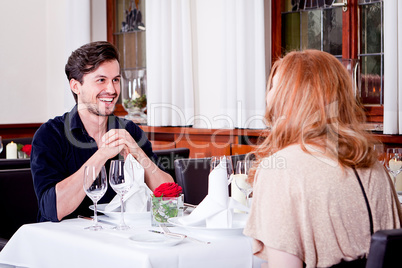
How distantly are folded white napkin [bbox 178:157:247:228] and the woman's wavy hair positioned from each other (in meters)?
0.43

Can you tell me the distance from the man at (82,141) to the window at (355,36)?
1688mm

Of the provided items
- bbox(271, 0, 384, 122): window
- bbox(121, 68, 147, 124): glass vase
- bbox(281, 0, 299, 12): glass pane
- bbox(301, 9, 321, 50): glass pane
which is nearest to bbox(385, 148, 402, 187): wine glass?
bbox(271, 0, 384, 122): window

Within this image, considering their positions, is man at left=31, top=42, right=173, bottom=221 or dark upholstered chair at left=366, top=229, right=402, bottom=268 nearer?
dark upholstered chair at left=366, top=229, right=402, bottom=268

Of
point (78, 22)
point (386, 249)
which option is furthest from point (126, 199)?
point (78, 22)

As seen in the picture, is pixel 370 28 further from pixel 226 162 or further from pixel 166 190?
pixel 166 190

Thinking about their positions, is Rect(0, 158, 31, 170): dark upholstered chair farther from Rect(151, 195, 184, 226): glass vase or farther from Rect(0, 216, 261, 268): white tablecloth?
Rect(151, 195, 184, 226): glass vase

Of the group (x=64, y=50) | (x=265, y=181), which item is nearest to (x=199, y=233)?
(x=265, y=181)

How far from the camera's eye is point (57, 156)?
221cm

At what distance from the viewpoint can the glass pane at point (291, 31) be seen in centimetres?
427

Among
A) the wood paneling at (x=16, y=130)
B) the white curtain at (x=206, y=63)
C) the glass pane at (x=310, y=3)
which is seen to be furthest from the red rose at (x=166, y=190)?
the wood paneling at (x=16, y=130)

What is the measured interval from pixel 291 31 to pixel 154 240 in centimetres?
311

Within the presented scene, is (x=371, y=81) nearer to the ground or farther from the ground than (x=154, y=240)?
farther from the ground

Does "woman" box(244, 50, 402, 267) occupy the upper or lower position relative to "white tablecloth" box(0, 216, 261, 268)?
upper

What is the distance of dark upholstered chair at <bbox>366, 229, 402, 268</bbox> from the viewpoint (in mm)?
1110
